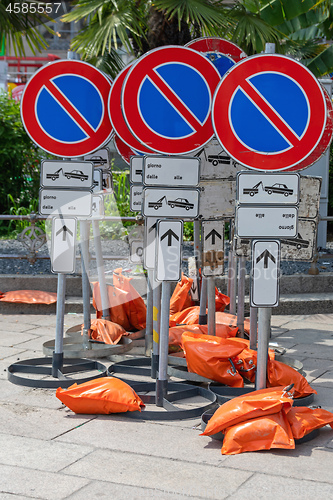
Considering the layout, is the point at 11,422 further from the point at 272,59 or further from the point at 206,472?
the point at 272,59

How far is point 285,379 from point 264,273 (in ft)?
2.93

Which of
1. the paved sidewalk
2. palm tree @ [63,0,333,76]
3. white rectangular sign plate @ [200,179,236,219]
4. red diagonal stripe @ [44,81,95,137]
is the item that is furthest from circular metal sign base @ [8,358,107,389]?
palm tree @ [63,0,333,76]

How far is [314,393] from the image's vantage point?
15.0ft

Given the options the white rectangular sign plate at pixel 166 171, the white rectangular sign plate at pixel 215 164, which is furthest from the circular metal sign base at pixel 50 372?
the white rectangular sign plate at pixel 215 164

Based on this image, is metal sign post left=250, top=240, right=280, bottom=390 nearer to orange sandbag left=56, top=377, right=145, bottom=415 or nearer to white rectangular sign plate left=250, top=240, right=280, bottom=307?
white rectangular sign plate left=250, top=240, right=280, bottom=307

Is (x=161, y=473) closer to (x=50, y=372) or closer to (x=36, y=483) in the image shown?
(x=36, y=483)

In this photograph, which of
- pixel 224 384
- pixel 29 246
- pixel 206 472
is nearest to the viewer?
pixel 206 472

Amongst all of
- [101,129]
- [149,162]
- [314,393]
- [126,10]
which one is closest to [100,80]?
[101,129]

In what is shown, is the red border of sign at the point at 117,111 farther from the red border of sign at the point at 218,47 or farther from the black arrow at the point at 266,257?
the black arrow at the point at 266,257

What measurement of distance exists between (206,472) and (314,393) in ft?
Result: 4.63

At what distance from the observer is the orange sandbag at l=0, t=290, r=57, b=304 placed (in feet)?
25.0

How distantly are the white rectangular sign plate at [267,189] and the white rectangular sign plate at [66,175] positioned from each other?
1365 millimetres

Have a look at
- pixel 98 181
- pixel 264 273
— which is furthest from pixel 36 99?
pixel 264 273

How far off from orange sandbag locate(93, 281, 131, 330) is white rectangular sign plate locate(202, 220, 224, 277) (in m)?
1.29
